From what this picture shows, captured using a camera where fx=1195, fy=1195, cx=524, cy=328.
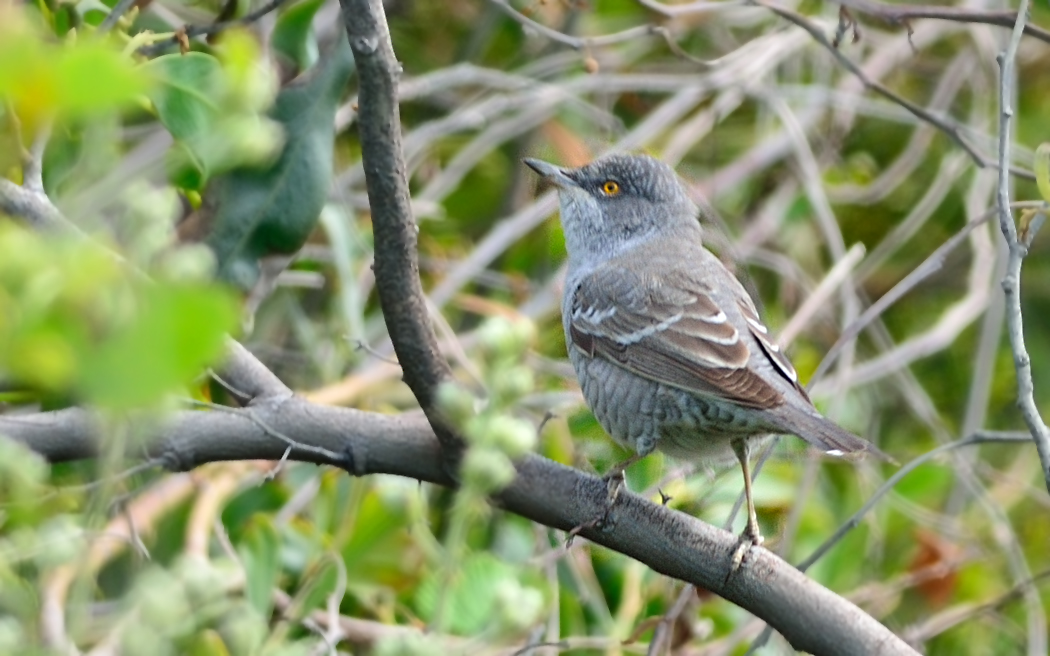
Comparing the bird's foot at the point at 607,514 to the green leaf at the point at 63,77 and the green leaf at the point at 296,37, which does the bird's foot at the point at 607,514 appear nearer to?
the green leaf at the point at 296,37

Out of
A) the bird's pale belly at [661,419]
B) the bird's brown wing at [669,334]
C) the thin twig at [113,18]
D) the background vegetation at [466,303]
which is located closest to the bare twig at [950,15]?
the background vegetation at [466,303]

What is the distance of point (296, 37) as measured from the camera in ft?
10.9

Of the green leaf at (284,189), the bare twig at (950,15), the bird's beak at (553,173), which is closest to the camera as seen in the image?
the bare twig at (950,15)

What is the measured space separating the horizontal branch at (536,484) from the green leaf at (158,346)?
1754 mm

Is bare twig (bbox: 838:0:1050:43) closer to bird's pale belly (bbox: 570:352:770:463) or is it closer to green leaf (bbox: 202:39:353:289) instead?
bird's pale belly (bbox: 570:352:770:463)

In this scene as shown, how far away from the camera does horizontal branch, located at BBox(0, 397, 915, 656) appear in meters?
2.46

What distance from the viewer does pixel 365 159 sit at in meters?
2.12

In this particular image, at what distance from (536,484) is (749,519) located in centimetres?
54

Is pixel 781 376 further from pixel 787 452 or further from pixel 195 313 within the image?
pixel 195 313

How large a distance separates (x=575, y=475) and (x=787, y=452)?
1.46 metres

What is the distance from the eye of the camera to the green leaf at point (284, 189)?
305cm

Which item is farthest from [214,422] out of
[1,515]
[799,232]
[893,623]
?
[799,232]

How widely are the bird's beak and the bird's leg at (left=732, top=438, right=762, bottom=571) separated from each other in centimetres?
120

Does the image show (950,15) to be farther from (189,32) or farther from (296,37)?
(189,32)
